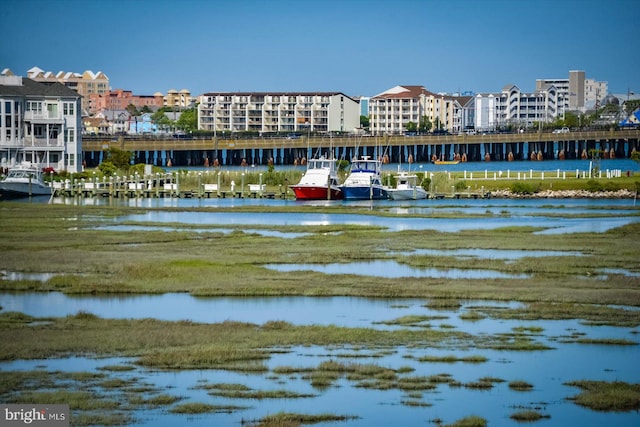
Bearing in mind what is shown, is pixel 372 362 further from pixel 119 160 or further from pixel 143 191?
pixel 119 160

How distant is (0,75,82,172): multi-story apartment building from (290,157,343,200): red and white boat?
1835cm

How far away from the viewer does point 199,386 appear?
22.7 meters

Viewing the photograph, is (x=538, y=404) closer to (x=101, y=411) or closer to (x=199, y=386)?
(x=199, y=386)

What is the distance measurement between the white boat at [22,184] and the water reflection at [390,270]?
40.9 m

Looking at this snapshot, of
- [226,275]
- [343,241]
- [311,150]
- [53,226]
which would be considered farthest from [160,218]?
[311,150]

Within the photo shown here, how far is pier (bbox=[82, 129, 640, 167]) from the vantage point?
480 feet

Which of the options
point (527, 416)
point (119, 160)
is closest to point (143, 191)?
point (119, 160)

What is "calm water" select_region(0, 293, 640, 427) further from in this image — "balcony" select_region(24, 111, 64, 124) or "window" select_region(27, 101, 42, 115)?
"window" select_region(27, 101, 42, 115)

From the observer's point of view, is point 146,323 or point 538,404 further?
point 146,323

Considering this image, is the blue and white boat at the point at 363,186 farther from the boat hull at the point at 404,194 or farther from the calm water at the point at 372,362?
the calm water at the point at 372,362

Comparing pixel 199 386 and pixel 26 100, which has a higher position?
pixel 26 100

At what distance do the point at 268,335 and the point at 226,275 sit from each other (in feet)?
32.1

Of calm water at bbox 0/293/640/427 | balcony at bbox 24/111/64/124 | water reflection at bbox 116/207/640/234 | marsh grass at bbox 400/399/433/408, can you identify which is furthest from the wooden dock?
marsh grass at bbox 400/399/433/408

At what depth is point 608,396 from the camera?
22.2 m
